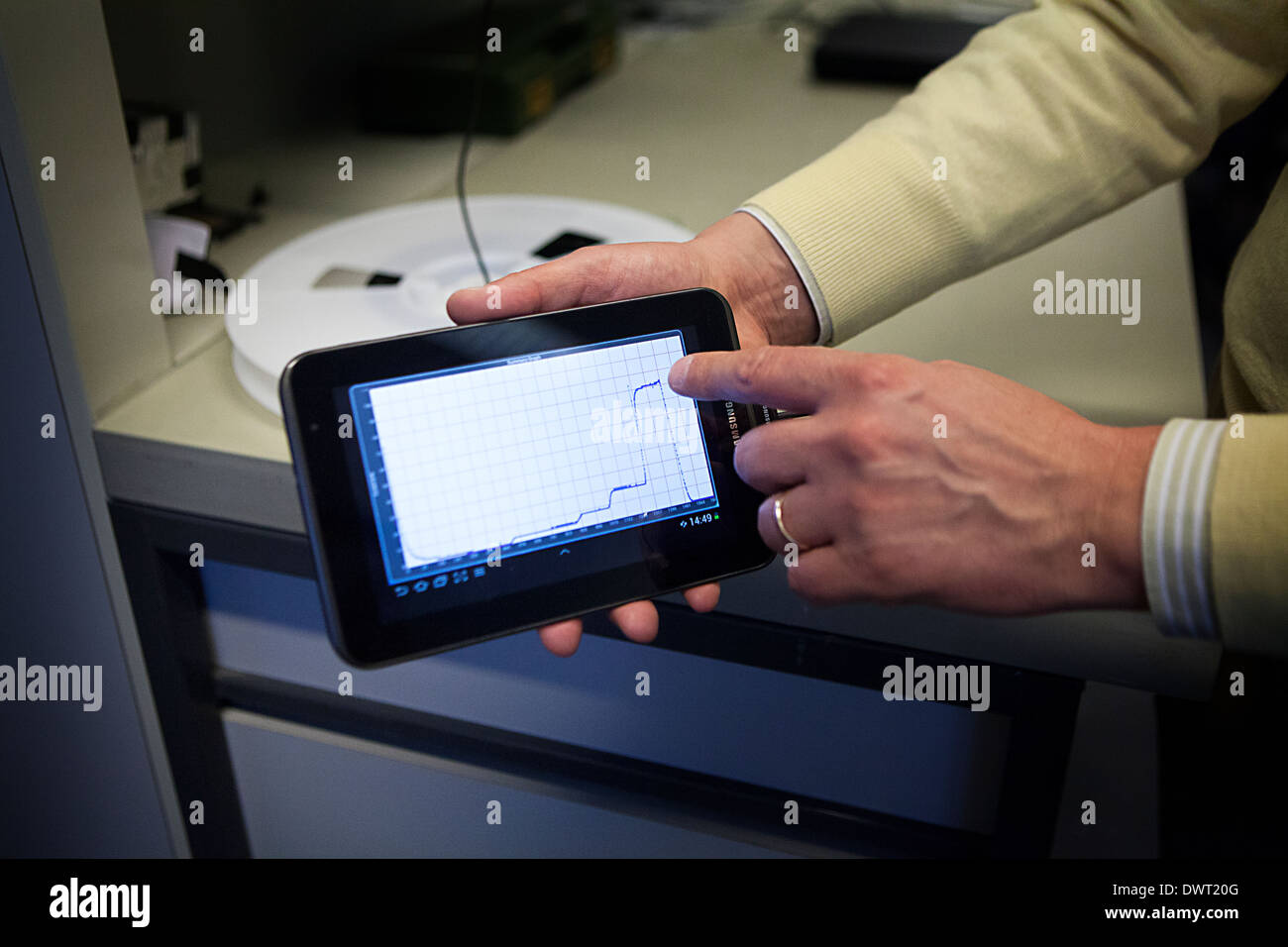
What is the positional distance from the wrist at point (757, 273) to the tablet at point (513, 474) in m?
0.08

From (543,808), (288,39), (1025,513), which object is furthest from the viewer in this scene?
(288,39)

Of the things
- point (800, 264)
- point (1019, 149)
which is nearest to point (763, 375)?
point (800, 264)

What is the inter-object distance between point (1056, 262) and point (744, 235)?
0.32 meters

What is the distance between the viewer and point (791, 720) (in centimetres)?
61

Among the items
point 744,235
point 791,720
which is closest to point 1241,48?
point 744,235

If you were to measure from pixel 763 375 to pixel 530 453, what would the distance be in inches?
4.7

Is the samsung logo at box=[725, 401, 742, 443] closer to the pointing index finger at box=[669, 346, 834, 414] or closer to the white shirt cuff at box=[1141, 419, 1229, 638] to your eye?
the pointing index finger at box=[669, 346, 834, 414]

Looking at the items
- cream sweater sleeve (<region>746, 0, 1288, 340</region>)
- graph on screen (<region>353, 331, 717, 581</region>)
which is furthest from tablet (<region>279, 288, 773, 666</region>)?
cream sweater sleeve (<region>746, 0, 1288, 340</region>)

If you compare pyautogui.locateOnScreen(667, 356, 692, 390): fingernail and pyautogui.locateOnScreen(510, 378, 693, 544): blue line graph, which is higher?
pyautogui.locateOnScreen(667, 356, 692, 390): fingernail

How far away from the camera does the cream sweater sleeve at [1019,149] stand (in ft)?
1.91

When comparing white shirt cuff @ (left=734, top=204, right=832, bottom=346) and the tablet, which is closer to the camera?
the tablet

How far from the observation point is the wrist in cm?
58
